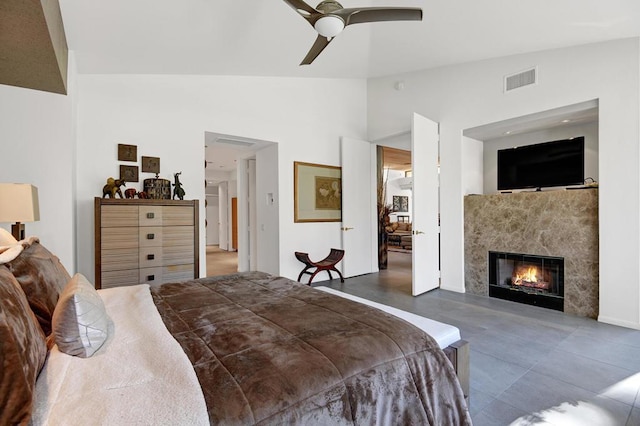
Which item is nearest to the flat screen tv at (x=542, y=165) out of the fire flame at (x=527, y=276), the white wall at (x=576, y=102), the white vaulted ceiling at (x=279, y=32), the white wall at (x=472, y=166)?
the white wall at (x=472, y=166)

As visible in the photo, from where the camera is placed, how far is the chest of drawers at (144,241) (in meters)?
3.07

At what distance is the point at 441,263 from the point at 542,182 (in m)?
1.65

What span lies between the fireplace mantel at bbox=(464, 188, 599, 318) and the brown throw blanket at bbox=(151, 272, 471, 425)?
305cm

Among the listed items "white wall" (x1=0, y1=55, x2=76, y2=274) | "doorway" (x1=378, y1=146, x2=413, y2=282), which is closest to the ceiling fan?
"white wall" (x1=0, y1=55, x2=76, y2=274)

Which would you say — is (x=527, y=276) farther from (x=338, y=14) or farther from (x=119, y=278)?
(x=119, y=278)

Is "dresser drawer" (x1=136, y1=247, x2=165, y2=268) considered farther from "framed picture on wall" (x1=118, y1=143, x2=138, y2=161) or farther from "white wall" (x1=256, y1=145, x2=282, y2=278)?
"white wall" (x1=256, y1=145, x2=282, y2=278)

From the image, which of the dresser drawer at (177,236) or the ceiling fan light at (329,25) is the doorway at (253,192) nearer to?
the dresser drawer at (177,236)

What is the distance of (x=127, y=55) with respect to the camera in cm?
314

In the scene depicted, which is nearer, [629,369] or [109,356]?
[109,356]

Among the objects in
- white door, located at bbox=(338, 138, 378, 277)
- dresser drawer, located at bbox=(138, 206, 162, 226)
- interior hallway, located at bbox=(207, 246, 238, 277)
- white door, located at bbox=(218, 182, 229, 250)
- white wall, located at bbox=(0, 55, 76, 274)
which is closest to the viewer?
white wall, located at bbox=(0, 55, 76, 274)

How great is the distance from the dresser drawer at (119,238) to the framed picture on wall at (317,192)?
2246 mm

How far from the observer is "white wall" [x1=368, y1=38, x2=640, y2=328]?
301cm

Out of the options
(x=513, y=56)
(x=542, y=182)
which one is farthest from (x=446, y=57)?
(x=542, y=182)

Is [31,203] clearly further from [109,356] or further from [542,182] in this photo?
[542,182]
